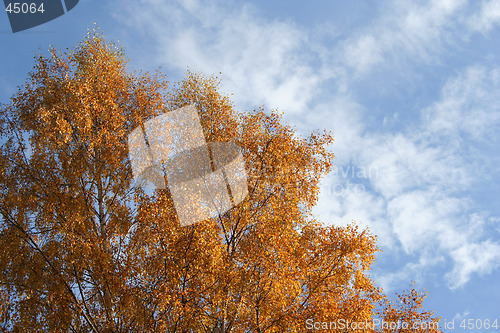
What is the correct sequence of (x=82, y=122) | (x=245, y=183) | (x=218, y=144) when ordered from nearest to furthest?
(x=82, y=122)
(x=245, y=183)
(x=218, y=144)

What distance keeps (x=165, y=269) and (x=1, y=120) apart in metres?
9.01

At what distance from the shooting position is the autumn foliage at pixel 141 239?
12.0m

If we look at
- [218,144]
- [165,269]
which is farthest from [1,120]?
[165,269]

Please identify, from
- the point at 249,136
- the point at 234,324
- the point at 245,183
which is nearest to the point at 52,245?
the point at 234,324

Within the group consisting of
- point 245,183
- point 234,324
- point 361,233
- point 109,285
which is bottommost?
point 234,324

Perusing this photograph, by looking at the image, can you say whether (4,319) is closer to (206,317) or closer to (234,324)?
(206,317)

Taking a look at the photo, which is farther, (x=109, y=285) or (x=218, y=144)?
(x=218, y=144)

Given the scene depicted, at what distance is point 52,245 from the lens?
1216 cm

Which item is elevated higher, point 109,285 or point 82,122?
point 82,122

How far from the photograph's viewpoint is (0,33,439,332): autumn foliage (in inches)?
472

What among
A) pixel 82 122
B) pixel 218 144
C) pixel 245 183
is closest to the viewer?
pixel 82 122

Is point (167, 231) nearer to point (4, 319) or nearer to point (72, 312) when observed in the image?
point (72, 312)

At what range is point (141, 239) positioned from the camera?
1282 centimetres

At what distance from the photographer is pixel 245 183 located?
1574 cm
